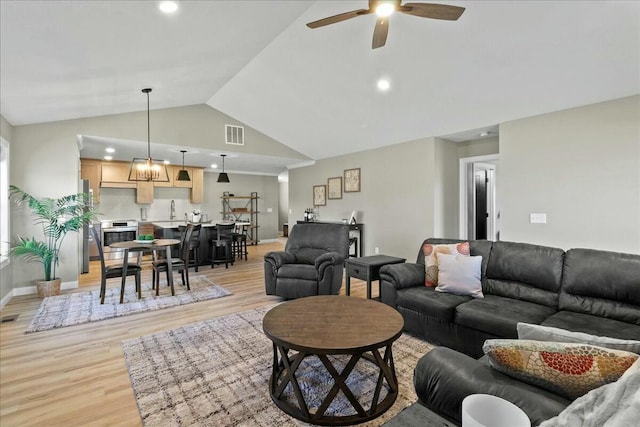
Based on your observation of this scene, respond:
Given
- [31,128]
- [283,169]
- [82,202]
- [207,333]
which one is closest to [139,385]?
[207,333]

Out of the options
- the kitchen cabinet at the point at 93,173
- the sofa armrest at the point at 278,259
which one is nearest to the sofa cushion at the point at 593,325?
the sofa armrest at the point at 278,259

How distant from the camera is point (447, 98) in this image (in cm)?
440

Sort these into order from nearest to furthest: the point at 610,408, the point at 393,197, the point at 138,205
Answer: the point at 610,408, the point at 393,197, the point at 138,205

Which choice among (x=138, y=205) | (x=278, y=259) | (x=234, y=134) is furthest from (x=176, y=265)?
(x=138, y=205)

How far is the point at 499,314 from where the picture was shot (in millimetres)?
2400

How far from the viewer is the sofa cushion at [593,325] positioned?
2006mm

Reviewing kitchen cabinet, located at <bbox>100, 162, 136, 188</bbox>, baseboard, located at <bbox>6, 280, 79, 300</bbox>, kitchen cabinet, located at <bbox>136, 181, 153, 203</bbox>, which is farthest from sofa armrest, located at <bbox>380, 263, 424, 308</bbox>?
kitchen cabinet, located at <bbox>100, 162, 136, 188</bbox>

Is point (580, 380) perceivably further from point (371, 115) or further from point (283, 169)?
point (283, 169)

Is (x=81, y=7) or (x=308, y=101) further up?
(x=308, y=101)

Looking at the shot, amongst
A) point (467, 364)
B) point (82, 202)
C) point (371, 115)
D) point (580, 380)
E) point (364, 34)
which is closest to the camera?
point (580, 380)

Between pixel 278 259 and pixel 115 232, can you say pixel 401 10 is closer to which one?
pixel 278 259

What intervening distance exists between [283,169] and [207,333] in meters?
7.17

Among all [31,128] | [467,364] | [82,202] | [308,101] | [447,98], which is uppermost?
[308,101]

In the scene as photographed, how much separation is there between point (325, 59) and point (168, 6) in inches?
85.0
